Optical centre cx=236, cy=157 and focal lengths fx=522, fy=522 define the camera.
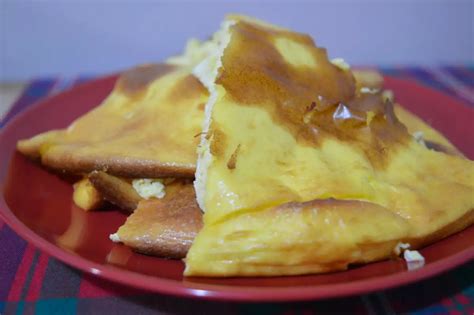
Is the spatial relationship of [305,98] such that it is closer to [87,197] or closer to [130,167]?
[130,167]

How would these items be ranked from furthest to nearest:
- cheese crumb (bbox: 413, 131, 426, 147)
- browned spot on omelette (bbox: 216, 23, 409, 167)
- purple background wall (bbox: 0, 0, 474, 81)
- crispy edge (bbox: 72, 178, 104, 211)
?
purple background wall (bbox: 0, 0, 474, 81)
cheese crumb (bbox: 413, 131, 426, 147)
crispy edge (bbox: 72, 178, 104, 211)
browned spot on omelette (bbox: 216, 23, 409, 167)

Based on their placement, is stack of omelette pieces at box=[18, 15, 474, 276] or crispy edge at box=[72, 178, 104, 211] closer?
stack of omelette pieces at box=[18, 15, 474, 276]

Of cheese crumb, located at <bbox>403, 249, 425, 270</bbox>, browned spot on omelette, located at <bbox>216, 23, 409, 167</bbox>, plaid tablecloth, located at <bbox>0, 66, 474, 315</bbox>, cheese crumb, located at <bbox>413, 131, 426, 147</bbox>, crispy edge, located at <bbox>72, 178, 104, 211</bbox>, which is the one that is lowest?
plaid tablecloth, located at <bbox>0, 66, 474, 315</bbox>

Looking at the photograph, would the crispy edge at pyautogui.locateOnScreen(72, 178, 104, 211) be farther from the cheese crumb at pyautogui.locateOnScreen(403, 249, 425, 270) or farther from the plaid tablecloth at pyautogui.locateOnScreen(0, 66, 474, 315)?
the cheese crumb at pyautogui.locateOnScreen(403, 249, 425, 270)

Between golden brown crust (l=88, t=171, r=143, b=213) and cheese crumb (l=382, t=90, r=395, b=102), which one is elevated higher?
cheese crumb (l=382, t=90, r=395, b=102)

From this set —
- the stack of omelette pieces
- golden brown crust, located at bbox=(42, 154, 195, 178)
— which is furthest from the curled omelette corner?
golden brown crust, located at bbox=(42, 154, 195, 178)

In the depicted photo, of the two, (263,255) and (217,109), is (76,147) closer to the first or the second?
(217,109)

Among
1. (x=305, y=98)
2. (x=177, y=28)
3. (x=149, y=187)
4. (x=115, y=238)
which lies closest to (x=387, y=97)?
(x=305, y=98)
